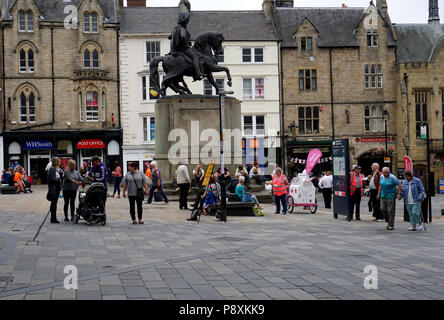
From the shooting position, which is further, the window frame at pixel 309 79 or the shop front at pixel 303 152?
the window frame at pixel 309 79

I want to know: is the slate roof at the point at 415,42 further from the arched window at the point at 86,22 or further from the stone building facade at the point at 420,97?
the arched window at the point at 86,22

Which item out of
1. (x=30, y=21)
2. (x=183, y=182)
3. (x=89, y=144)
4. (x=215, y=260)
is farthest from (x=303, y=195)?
(x=30, y=21)

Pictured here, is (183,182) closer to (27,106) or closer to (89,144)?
(89,144)

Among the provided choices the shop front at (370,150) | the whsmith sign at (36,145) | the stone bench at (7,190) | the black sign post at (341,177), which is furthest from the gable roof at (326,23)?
the black sign post at (341,177)

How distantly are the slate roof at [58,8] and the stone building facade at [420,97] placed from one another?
24312mm

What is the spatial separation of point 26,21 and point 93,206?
35.3m

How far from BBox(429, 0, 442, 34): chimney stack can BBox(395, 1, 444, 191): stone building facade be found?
1052 mm

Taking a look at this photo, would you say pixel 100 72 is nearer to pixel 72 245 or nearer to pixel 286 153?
pixel 286 153

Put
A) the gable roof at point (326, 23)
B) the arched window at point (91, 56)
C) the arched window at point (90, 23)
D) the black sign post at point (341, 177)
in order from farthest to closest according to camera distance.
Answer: the gable roof at point (326, 23) → the arched window at point (90, 23) → the arched window at point (91, 56) → the black sign post at point (341, 177)

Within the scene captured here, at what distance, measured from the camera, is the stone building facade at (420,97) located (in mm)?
49344

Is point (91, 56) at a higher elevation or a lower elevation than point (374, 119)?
higher

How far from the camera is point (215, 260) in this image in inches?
407
